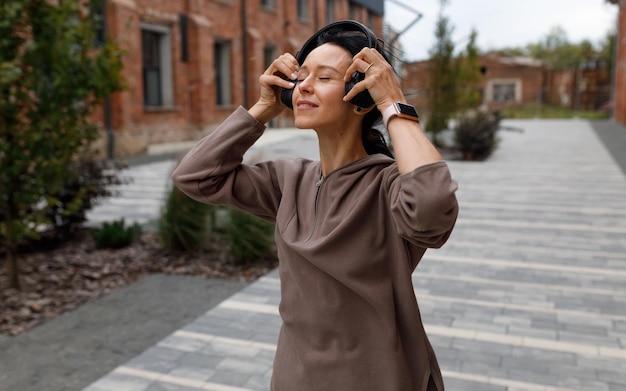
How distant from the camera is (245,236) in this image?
675 centimetres

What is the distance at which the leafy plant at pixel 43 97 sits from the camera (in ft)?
17.8

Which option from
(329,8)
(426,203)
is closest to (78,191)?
(426,203)

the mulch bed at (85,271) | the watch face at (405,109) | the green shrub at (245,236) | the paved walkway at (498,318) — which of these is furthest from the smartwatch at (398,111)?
the green shrub at (245,236)

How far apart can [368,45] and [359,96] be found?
162mm

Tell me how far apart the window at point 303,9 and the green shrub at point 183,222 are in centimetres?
2589

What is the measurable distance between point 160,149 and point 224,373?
657 inches

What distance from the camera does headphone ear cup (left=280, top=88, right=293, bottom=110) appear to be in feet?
5.93

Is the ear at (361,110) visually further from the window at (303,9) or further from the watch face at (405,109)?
the window at (303,9)

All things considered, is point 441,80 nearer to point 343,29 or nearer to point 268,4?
point 268,4

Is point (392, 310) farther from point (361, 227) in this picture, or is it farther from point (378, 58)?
point (378, 58)

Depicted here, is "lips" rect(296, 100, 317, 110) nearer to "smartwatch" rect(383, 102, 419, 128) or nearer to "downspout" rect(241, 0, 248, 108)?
"smartwatch" rect(383, 102, 419, 128)

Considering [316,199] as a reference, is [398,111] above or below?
above

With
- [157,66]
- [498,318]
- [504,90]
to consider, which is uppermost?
[504,90]

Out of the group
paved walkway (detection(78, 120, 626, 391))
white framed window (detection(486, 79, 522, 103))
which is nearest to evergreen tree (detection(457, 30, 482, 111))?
paved walkway (detection(78, 120, 626, 391))
